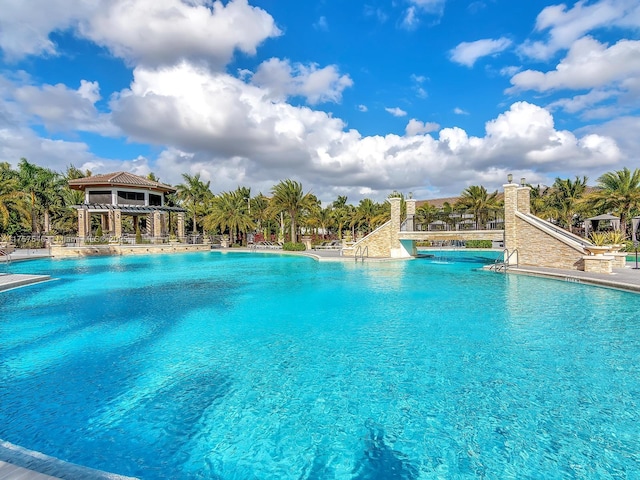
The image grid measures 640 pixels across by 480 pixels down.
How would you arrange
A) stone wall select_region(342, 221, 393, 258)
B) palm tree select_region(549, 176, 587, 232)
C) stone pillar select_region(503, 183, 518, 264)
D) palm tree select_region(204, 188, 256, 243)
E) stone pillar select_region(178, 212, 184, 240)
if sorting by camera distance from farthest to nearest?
stone pillar select_region(178, 212, 184, 240)
palm tree select_region(204, 188, 256, 243)
palm tree select_region(549, 176, 587, 232)
stone wall select_region(342, 221, 393, 258)
stone pillar select_region(503, 183, 518, 264)

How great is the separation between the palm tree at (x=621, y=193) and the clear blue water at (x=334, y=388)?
1724 centimetres

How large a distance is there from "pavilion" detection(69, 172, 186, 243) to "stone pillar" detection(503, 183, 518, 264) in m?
34.2

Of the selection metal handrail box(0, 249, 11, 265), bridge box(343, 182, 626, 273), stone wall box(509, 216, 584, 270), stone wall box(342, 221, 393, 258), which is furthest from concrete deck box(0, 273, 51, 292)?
stone wall box(509, 216, 584, 270)

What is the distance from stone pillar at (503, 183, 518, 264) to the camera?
19.1m

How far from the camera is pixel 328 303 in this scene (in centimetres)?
1149

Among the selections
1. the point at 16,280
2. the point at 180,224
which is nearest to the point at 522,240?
the point at 16,280

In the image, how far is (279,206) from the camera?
119 feet

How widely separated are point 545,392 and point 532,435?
1291 mm

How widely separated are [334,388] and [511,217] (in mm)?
17482

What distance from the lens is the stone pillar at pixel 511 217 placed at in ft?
62.7

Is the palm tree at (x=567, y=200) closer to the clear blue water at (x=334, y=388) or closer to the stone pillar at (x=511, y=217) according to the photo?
the stone pillar at (x=511, y=217)

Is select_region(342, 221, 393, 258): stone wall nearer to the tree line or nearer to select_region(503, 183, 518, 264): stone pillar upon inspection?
the tree line

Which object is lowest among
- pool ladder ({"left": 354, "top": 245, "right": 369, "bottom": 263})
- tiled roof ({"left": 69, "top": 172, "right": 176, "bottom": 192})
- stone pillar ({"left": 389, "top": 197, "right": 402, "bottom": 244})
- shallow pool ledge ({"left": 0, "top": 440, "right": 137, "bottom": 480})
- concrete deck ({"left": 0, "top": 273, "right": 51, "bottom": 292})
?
shallow pool ledge ({"left": 0, "top": 440, "right": 137, "bottom": 480})

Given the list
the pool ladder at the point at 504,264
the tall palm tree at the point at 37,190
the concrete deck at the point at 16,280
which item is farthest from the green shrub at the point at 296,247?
the tall palm tree at the point at 37,190
